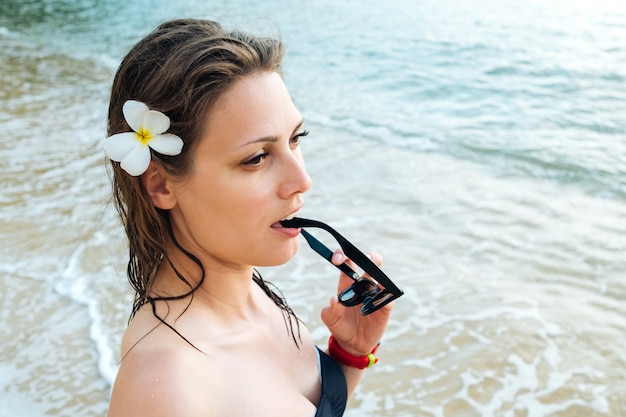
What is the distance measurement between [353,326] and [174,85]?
1.11 metres

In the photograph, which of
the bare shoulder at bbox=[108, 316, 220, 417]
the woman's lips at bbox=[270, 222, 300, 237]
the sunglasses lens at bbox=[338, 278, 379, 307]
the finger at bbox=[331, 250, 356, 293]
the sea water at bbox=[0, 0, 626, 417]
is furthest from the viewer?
the sea water at bbox=[0, 0, 626, 417]

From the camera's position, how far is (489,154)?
25.3 feet

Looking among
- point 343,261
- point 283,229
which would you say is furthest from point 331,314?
point 283,229

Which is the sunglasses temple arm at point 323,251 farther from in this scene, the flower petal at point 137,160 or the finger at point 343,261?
the flower petal at point 137,160

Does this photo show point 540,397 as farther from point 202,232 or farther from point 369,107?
point 369,107

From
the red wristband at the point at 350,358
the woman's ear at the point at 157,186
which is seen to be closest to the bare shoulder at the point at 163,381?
the woman's ear at the point at 157,186

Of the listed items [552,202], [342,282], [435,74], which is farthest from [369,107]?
[342,282]

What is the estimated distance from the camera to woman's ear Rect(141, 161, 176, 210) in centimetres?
194

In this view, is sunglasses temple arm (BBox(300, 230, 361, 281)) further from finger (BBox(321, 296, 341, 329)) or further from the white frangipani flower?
the white frangipani flower

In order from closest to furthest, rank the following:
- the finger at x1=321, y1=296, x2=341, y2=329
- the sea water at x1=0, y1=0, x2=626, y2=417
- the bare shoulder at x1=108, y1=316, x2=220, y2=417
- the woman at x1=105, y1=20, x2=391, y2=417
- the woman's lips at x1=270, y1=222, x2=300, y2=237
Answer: the bare shoulder at x1=108, y1=316, x2=220, y2=417 < the woman at x1=105, y1=20, x2=391, y2=417 < the woman's lips at x1=270, y1=222, x2=300, y2=237 < the finger at x1=321, y1=296, x2=341, y2=329 < the sea water at x1=0, y1=0, x2=626, y2=417

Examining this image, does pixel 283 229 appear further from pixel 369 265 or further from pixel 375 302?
pixel 375 302

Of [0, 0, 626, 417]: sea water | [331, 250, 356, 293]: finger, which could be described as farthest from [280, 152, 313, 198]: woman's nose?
[0, 0, 626, 417]: sea water

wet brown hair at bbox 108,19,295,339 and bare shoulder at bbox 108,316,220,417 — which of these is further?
wet brown hair at bbox 108,19,295,339

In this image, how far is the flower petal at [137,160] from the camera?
1846 millimetres
